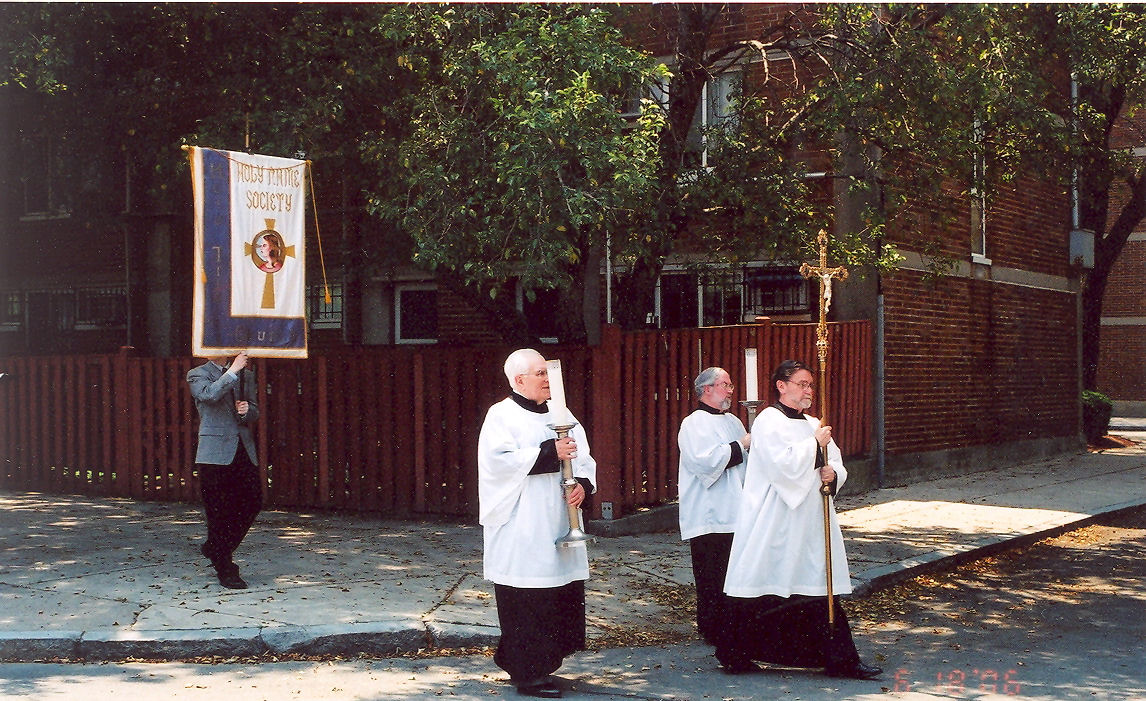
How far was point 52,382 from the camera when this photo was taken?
50.0 feet

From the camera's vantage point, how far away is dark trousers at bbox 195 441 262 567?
8938 mm

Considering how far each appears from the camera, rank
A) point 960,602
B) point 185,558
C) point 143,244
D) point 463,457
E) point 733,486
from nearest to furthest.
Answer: point 733,486, point 960,602, point 185,558, point 463,457, point 143,244

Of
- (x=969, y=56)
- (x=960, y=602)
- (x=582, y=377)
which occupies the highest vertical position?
(x=969, y=56)

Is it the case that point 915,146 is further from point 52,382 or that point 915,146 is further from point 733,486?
point 52,382

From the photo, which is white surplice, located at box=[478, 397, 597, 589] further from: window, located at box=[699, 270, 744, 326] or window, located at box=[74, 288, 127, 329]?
window, located at box=[74, 288, 127, 329]

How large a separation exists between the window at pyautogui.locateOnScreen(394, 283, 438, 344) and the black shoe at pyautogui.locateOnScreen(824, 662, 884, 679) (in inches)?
510

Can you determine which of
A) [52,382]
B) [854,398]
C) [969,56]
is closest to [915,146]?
[969,56]

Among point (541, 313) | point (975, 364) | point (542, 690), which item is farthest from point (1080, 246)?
point (542, 690)

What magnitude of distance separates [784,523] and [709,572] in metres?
0.76

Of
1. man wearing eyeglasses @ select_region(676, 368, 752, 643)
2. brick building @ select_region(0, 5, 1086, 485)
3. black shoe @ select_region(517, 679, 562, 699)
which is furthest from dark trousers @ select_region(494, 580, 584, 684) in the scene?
brick building @ select_region(0, 5, 1086, 485)

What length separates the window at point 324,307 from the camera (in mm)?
20094

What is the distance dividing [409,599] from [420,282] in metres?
11.3

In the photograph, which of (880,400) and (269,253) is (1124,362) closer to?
(880,400)

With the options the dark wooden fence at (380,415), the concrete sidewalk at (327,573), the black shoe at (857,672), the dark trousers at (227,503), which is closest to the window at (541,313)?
the dark wooden fence at (380,415)
